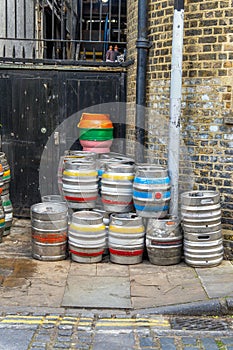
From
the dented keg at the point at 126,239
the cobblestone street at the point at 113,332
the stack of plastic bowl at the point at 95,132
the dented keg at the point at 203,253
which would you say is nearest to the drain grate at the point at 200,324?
the cobblestone street at the point at 113,332

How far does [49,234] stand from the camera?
6.81 meters

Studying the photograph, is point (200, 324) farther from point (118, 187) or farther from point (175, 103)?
point (175, 103)

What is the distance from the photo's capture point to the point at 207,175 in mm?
7039

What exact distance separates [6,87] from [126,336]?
17.7ft

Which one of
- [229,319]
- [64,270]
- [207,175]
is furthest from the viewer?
[207,175]

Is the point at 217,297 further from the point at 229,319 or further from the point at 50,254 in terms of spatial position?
the point at 50,254

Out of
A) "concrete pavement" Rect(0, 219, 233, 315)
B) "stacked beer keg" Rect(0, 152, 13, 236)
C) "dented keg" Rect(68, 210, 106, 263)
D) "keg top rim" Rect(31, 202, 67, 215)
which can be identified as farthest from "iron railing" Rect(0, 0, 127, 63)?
Answer: "concrete pavement" Rect(0, 219, 233, 315)

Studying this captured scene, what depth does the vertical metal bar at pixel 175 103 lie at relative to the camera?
6.75 m

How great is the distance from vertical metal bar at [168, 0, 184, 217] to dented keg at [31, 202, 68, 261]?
1.50 meters

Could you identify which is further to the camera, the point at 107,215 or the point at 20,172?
the point at 20,172

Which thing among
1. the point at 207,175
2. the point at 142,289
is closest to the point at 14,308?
the point at 142,289

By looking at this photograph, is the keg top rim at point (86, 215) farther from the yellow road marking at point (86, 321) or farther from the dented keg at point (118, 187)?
the yellow road marking at point (86, 321)

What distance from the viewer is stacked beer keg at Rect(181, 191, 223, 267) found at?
6508mm

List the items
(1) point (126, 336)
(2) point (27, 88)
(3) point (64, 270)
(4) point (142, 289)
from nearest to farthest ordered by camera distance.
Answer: (1) point (126, 336) → (4) point (142, 289) → (3) point (64, 270) → (2) point (27, 88)
